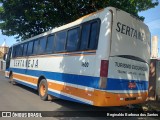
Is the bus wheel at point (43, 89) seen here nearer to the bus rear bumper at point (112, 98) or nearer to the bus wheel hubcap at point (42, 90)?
the bus wheel hubcap at point (42, 90)

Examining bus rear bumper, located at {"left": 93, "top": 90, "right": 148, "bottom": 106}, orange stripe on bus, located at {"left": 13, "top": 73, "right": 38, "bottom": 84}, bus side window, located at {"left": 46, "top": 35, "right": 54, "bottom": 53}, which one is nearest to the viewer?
bus rear bumper, located at {"left": 93, "top": 90, "right": 148, "bottom": 106}

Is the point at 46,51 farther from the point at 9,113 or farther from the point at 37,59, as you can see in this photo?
the point at 9,113

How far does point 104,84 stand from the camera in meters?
7.13

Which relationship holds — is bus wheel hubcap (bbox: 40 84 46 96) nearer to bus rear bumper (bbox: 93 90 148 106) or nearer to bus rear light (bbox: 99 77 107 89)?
bus rear bumper (bbox: 93 90 148 106)

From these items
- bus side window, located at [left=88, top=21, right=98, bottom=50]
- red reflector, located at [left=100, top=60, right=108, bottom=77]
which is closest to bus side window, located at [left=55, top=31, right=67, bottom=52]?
bus side window, located at [left=88, top=21, right=98, bottom=50]

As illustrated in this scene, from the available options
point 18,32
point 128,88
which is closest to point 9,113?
point 128,88

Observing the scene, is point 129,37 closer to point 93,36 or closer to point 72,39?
point 93,36

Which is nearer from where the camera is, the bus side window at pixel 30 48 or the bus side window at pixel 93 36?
the bus side window at pixel 93 36

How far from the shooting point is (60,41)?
996cm

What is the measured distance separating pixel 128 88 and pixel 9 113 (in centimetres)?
432

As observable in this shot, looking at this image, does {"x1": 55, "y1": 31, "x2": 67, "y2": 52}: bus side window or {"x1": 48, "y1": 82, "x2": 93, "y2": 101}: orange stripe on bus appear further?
{"x1": 55, "y1": 31, "x2": 67, "y2": 52}: bus side window

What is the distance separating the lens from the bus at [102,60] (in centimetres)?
725

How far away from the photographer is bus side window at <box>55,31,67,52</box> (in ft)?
31.6

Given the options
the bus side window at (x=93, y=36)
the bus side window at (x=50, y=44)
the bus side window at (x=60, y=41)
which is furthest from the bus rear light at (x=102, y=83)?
the bus side window at (x=50, y=44)
